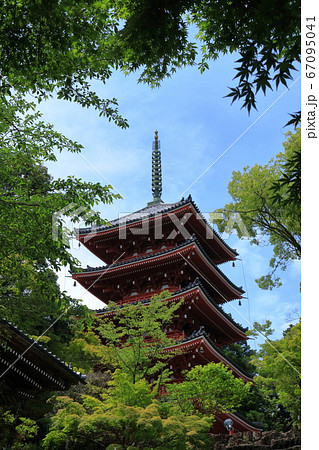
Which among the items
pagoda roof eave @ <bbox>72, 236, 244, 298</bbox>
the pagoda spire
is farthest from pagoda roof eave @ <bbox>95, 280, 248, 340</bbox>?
the pagoda spire

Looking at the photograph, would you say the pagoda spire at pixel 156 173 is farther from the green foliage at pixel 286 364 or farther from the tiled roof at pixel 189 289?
the green foliage at pixel 286 364

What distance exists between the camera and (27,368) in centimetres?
883

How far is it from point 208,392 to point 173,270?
698 cm

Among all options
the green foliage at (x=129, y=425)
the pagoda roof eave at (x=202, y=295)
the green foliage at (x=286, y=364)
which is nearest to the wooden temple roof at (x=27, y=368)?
the green foliage at (x=129, y=425)

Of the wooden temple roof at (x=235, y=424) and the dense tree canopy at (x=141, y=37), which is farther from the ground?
the dense tree canopy at (x=141, y=37)

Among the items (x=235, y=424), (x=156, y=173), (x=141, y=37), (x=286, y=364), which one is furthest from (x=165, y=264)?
(x=141, y=37)

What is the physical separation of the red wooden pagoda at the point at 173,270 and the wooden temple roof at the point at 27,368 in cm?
746

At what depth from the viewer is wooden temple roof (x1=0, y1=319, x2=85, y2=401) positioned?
8.16 meters

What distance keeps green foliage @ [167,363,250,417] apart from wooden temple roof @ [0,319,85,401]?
3.77 meters

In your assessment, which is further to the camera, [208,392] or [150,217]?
[150,217]

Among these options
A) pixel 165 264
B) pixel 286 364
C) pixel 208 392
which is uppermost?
pixel 165 264

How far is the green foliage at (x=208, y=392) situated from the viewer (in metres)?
12.0

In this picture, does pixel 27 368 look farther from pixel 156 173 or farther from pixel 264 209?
pixel 156 173

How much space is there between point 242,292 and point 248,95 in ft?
59.2
